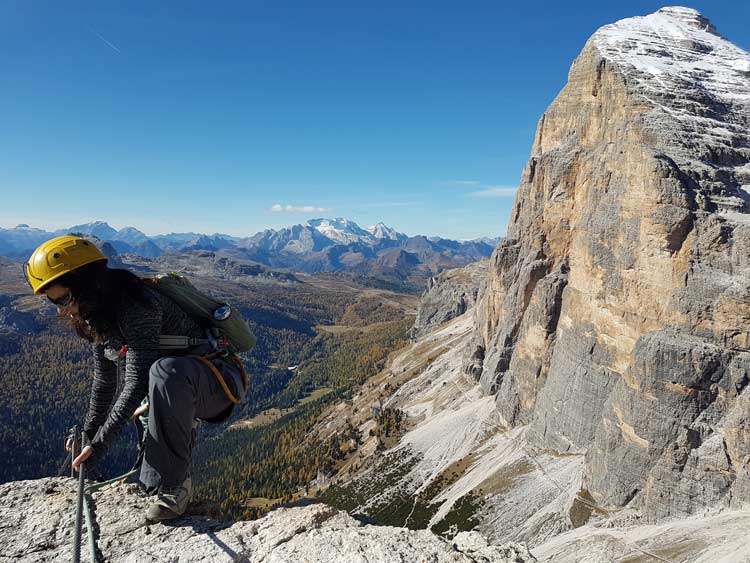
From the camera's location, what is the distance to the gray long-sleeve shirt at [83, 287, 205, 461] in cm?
641

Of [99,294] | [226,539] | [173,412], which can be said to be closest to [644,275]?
[226,539]

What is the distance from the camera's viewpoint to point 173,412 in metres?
6.51

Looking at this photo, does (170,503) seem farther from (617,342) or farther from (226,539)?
(617,342)

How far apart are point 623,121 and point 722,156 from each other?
59.4ft

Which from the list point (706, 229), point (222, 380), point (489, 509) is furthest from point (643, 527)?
point (222, 380)

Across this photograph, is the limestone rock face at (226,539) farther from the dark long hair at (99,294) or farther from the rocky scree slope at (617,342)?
the rocky scree slope at (617,342)

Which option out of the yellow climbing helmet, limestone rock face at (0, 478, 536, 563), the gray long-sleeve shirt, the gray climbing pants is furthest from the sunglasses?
limestone rock face at (0, 478, 536, 563)

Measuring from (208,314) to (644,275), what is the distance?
242 feet

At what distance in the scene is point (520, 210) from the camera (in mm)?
120562

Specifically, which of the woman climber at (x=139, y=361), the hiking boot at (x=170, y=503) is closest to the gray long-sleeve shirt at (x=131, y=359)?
the woman climber at (x=139, y=361)

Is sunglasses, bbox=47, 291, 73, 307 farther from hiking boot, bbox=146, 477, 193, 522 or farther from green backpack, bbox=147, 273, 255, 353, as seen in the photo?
hiking boot, bbox=146, 477, 193, 522

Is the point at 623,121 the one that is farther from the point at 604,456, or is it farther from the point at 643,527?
the point at 643,527

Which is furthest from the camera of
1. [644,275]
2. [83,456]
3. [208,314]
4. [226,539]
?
[644,275]

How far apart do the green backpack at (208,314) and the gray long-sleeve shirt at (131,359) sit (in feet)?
0.53
